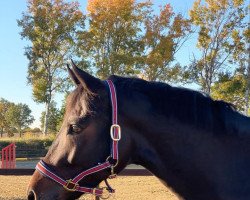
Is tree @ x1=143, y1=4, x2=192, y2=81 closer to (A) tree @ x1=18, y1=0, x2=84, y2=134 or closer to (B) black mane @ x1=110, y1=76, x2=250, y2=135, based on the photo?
(A) tree @ x1=18, y1=0, x2=84, y2=134

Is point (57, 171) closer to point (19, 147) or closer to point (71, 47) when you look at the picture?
point (19, 147)

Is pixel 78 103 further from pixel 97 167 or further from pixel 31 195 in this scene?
pixel 31 195

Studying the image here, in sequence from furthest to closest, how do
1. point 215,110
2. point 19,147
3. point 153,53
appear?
1. point 153,53
2. point 19,147
3. point 215,110

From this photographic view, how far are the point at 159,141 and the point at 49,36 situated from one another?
27684 millimetres

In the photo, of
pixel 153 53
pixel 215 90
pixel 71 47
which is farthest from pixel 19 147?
pixel 215 90

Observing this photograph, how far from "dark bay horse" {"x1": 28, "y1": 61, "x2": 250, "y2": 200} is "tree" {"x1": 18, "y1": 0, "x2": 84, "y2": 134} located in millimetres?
26623

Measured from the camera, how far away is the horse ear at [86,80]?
2.07m

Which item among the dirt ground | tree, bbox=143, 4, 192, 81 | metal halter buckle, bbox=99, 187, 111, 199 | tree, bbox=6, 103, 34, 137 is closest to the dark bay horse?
metal halter buckle, bbox=99, 187, 111, 199

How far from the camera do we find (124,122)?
210cm

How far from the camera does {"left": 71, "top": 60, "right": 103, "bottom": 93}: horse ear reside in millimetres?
2068

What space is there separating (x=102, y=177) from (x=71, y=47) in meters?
27.5

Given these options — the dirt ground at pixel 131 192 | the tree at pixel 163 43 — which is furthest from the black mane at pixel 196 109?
the tree at pixel 163 43

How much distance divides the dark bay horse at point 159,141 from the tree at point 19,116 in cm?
6713

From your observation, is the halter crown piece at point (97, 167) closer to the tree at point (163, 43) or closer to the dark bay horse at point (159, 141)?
the dark bay horse at point (159, 141)
